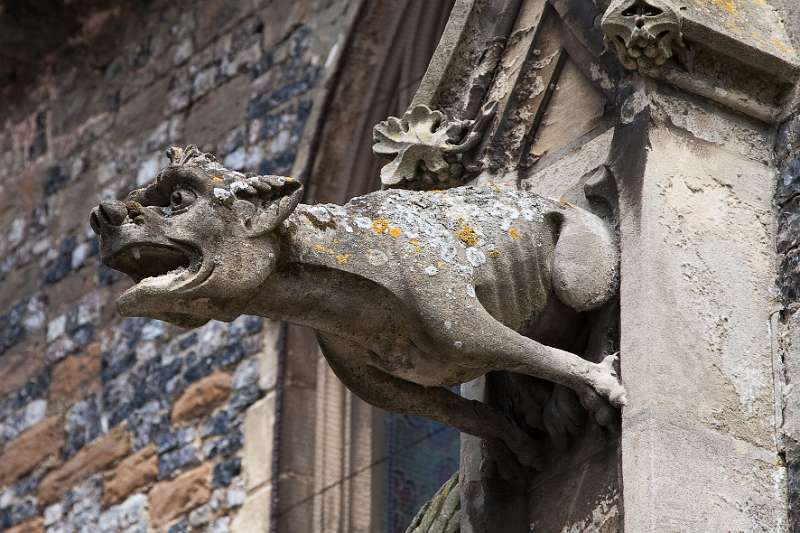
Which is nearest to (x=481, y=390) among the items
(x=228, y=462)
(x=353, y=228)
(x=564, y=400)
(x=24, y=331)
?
(x=564, y=400)

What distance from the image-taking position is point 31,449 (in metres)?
8.16

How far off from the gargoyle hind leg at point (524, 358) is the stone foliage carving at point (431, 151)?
66cm

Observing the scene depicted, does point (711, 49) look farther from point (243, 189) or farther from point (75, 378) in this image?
point (75, 378)

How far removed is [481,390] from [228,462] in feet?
11.4

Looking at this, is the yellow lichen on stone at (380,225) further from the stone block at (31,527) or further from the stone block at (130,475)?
the stone block at (31,527)

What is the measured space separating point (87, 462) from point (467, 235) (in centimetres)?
466

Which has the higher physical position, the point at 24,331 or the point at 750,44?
the point at 24,331

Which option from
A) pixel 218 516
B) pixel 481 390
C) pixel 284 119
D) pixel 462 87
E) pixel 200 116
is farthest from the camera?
pixel 200 116

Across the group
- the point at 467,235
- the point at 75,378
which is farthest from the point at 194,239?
the point at 75,378

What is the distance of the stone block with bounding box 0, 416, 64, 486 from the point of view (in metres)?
8.05

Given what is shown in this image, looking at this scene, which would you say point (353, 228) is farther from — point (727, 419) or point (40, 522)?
point (40, 522)

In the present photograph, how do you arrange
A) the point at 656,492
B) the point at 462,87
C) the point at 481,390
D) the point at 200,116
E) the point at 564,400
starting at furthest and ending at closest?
1. the point at 200,116
2. the point at 462,87
3. the point at 481,390
4. the point at 564,400
5. the point at 656,492

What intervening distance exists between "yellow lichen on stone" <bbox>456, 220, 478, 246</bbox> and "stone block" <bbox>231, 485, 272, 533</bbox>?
11.5 feet

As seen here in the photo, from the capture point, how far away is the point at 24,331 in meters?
8.56
